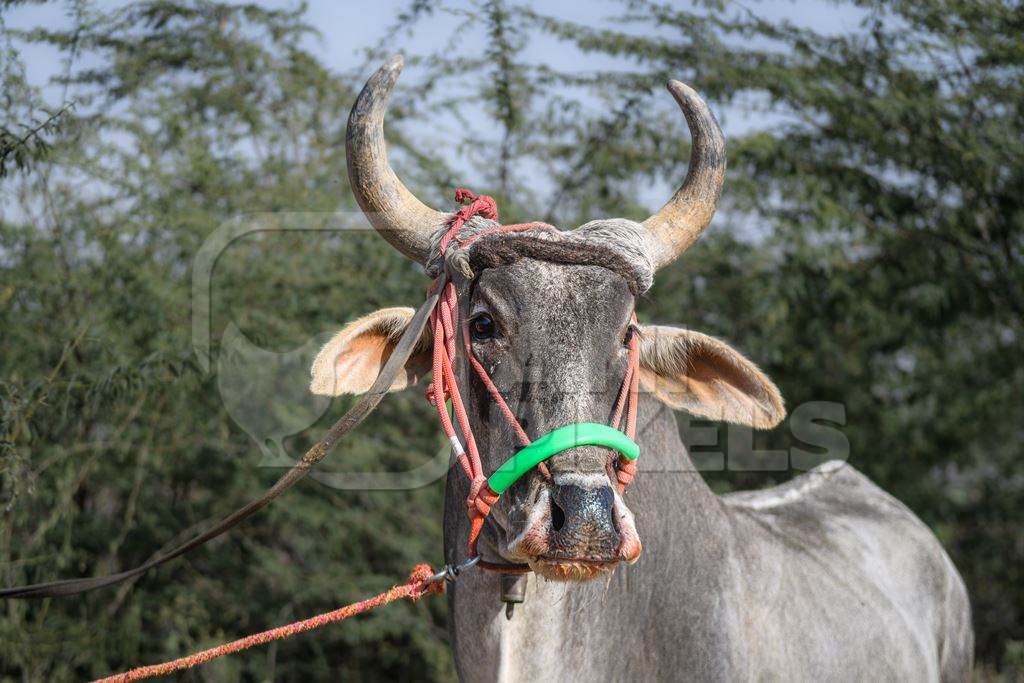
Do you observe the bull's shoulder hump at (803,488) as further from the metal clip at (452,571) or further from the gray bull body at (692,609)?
the metal clip at (452,571)

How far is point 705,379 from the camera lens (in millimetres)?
3664

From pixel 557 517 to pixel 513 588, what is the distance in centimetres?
58

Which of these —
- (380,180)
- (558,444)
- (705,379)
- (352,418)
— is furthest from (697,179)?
(352,418)

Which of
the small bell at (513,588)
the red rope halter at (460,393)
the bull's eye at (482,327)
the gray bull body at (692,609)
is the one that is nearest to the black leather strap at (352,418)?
the red rope halter at (460,393)

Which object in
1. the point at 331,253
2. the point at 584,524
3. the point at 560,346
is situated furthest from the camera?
the point at 331,253

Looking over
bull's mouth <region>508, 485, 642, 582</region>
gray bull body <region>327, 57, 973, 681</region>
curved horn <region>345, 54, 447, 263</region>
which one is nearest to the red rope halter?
gray bull body <region>327, 57, 973, 681</region>

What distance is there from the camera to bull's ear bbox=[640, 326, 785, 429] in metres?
3.48

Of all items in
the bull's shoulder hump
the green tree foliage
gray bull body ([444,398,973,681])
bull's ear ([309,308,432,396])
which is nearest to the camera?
gray bull body ([444,398,973,681])

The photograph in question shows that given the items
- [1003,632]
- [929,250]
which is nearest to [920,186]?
[929,250]

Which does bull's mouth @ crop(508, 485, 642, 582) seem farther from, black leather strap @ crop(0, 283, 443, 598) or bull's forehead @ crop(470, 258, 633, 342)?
black leather strap @ crop(0, 283, 443, 598)

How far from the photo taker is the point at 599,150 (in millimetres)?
7348

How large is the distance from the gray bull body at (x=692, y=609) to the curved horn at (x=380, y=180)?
Result: 841mm

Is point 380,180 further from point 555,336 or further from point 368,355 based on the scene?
point 555,336

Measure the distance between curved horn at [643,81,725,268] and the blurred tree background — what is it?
2.33 m
